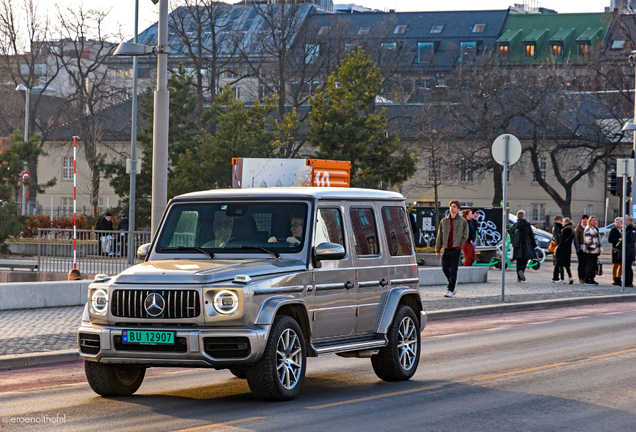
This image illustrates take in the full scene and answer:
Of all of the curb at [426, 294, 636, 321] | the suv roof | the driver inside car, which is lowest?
the curb at [426, 294, 636, 321]

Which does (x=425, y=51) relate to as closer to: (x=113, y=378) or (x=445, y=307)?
(x=445, y=307)

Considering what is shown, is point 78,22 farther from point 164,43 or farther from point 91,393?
point 91,393

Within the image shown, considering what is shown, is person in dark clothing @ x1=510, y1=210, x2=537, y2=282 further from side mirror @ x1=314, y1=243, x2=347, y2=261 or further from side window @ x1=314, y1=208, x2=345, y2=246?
side mirror @ x1=314, y1=243, x2=347, y2=261

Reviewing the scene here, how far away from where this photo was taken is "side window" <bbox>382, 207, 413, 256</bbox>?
10531mm

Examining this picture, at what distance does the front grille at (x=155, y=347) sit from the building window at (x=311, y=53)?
54.5 m

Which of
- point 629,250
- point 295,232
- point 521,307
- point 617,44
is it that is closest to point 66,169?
point 617,44

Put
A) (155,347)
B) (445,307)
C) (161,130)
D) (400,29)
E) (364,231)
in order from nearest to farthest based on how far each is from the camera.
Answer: (155,347) < (364,231) < (161,130) < (445,307) < (400,29)

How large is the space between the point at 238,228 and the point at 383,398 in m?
2.06

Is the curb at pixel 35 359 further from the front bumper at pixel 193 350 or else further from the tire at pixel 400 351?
the tire at pixel 400 351

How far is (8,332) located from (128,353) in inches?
242

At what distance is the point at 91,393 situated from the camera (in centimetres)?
935

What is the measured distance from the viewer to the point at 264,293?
27.5 ft

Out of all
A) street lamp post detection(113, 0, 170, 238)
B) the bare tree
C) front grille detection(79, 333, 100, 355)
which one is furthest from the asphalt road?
the bare tree

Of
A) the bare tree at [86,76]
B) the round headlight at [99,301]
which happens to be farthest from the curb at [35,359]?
the bare tree at [86,76]
